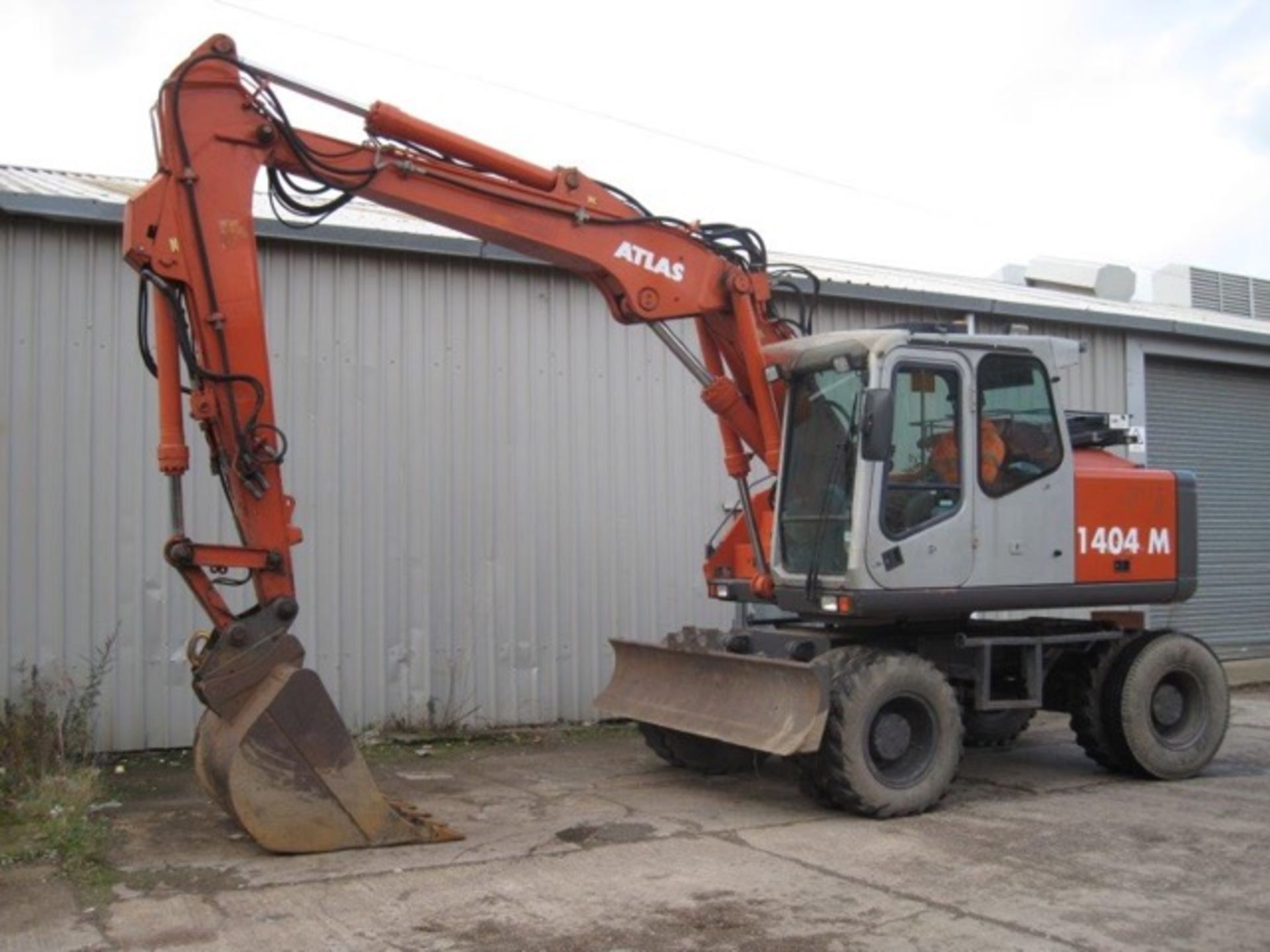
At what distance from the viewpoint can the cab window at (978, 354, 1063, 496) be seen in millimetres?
8547

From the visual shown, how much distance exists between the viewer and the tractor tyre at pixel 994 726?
9938 mm

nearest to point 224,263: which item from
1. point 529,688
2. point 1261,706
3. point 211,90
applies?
point 211,90

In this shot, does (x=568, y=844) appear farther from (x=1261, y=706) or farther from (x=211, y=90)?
(x=1261, y=706)

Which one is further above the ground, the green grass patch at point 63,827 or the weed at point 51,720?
the weed at point 51,720

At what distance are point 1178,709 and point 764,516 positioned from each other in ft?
11.0

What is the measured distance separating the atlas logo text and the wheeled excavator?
0.02 meters

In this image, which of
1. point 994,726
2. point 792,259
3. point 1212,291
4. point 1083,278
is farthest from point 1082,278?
point 994,726

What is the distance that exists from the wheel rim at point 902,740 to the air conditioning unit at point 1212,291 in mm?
14715

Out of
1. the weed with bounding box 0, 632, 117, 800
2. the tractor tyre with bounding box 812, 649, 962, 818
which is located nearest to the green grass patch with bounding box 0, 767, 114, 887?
the weed with bounding box 0, 632, 117, 800

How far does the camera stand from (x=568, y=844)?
7.37 metres

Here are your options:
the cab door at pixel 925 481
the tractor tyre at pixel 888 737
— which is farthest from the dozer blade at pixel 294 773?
the cab door at pixel 925 481

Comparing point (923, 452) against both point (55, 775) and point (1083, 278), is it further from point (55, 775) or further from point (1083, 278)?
point (1083, 278)

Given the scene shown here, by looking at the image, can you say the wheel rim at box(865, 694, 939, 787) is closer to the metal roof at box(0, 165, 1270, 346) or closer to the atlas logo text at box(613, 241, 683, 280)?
the atlas logo text at box(613, 241, 683, 280)

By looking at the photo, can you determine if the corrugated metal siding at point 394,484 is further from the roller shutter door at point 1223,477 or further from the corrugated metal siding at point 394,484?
the roller shutter door at point 1223,477
